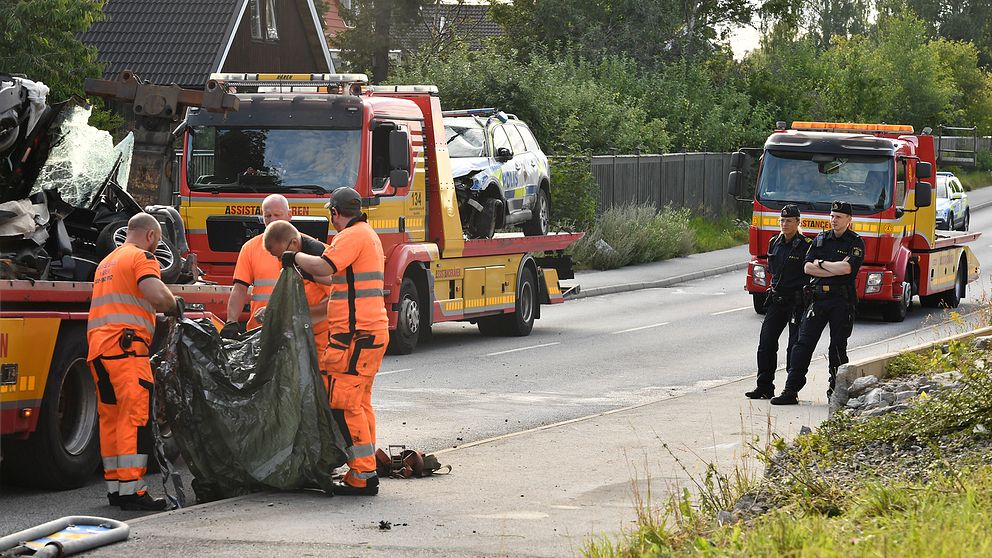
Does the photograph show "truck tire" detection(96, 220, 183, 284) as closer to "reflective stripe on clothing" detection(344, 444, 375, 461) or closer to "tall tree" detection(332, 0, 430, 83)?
"reflective stripe on clothing" detection(344, 444, 375, 461)

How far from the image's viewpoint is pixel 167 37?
34062mm

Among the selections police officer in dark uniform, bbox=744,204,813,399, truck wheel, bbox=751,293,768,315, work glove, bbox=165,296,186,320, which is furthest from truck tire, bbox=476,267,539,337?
work glove, bbox=165,296,186,320

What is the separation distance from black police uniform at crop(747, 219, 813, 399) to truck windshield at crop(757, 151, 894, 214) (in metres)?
7.89

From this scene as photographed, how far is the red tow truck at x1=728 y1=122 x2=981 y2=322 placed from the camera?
21.0 m

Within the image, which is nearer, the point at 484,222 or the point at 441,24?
the point at 484,222

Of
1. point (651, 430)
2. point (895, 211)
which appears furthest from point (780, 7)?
point (651, 430)

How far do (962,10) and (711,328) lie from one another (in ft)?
256

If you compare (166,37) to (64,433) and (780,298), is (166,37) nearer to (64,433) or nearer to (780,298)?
(780,298)

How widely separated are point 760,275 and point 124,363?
46.4 ft

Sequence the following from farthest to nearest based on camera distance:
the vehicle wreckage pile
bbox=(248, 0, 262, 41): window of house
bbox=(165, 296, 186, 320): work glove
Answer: bbox=(248, 0, 262, 41): window of house → the vehicle wreckage pile → bbox=(165, 296, 186, 320): work glove

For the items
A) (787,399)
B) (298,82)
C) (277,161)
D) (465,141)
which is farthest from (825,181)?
(787,399)

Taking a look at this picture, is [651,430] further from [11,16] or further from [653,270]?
[653,270]

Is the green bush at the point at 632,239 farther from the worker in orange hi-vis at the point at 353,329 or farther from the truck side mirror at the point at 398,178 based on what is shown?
the worker in orange hi-vis at the point at 353,329

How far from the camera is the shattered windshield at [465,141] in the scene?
20312 millimetres
